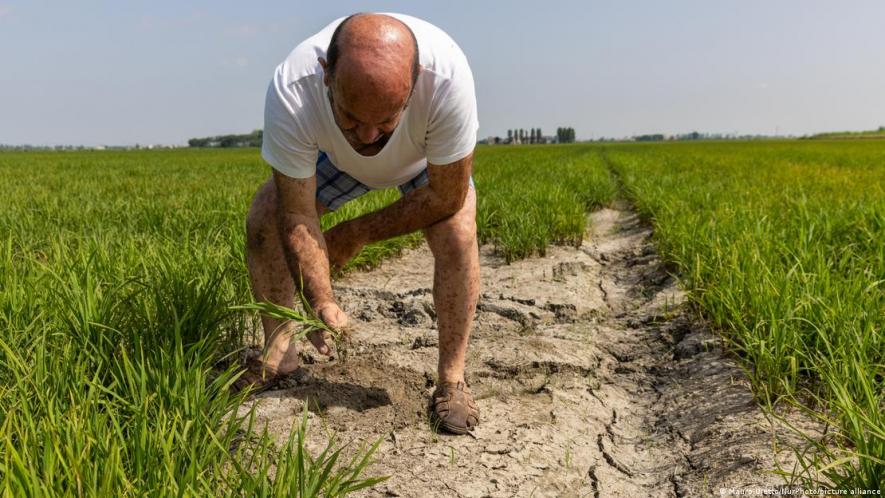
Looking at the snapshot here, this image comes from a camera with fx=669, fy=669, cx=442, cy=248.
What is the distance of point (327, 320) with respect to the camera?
5.47ft

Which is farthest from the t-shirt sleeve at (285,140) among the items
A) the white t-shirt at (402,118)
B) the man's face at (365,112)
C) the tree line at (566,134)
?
the tree line at (566,134)

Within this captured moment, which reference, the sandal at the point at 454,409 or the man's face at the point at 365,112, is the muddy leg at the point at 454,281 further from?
the man's face at the point at 365,112

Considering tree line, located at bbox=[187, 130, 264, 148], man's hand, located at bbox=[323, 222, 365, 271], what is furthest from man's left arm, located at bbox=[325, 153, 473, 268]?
tree line, located at bbox=[187, 130, 264, 148]

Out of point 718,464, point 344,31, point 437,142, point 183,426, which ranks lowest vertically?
point 718,464

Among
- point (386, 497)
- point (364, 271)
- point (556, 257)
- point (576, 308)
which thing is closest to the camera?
point (386, 497)

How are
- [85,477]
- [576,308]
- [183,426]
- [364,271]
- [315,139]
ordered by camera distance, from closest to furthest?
[85,477] → [183,426] → [315,139] → [576,308] → [364,271]

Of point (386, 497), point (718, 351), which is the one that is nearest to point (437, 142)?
point (386, 497)

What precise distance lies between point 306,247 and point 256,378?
0.72 m

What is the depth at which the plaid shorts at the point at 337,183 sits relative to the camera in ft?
7.34

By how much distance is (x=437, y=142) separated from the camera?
1.88m

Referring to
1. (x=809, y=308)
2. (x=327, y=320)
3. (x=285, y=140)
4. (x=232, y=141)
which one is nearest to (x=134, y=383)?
(x=327, y=320)

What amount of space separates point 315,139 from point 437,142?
0.35 metres

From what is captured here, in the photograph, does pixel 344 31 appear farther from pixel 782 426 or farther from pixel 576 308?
pixel 576 308

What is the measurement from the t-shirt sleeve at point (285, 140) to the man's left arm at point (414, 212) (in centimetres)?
23
